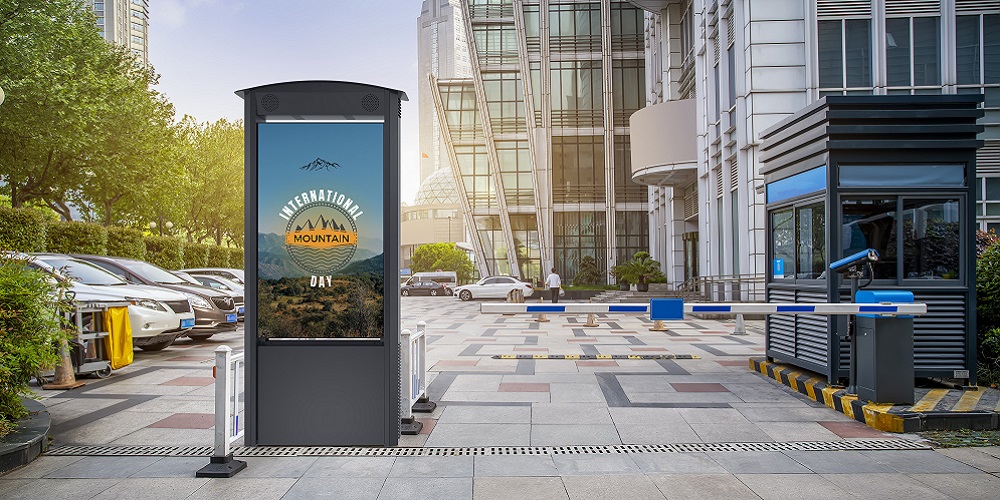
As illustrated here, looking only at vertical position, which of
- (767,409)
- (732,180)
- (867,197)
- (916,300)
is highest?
(732,180)

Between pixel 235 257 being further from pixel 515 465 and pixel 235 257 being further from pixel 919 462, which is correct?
pixel 919 462

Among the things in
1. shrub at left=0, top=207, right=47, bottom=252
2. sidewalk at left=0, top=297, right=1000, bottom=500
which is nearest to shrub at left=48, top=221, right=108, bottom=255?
shrub at left=0, top=207, right=47, bottom=252

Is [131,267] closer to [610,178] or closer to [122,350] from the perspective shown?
[122,350]

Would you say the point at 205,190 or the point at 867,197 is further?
the point at 205,190

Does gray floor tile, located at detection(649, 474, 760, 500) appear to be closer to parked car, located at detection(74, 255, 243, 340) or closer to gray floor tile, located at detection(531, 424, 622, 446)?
gray floor tile, located at detection(531, 424, 622, 446)

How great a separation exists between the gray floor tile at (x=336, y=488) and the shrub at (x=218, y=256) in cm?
3002

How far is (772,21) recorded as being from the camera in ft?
69.2

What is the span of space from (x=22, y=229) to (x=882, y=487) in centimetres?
2114

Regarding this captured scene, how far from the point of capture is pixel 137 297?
1159 centimetres

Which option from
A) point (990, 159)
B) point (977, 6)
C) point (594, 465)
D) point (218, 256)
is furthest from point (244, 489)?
point (218, 256)

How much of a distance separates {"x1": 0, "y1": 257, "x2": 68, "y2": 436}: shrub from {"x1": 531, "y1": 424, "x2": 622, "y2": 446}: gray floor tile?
4717 millimetres

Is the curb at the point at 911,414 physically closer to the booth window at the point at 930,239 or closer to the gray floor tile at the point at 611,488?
the booth window at the point at 930,239

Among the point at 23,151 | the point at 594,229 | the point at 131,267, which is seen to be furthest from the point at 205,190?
the point at 131,267

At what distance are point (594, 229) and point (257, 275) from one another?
4392 cm
